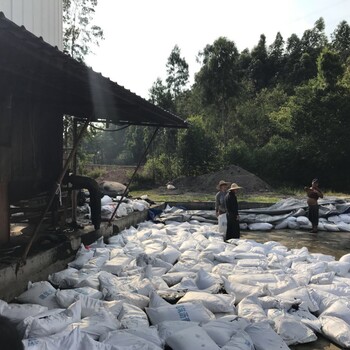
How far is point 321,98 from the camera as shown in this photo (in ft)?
70.1

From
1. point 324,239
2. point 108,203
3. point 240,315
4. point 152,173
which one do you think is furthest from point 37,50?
point 152,173

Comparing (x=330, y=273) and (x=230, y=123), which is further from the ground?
(x=230, y=123)

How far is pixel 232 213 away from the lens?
24.7ft

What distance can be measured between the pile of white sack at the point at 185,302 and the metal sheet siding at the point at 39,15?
3.04 metres

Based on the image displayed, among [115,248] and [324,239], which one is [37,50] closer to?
[115,248]

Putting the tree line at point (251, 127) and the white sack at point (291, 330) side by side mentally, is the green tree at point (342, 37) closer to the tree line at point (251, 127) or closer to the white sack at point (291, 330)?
the tree line at point (251, 127)

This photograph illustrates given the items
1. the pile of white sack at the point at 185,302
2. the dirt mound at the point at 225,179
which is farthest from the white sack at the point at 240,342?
the dirt mound at the point at 225,179

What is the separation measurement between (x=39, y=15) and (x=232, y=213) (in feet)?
14.9

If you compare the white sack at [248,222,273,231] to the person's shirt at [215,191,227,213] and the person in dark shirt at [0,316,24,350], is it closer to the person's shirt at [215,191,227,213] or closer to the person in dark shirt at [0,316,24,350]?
the person's shirt at [215,191,227,213]

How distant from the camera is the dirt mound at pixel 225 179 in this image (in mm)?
19609

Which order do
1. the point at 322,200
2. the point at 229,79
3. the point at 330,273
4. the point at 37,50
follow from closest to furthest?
1. the point at 37,50
2. the point at 330,273
3. the point at 322,200
4. the point at 229,79

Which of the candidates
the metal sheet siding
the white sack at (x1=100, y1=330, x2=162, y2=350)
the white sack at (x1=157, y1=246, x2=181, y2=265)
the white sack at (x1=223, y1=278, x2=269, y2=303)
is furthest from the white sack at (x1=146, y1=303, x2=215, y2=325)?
the metal sheet siding

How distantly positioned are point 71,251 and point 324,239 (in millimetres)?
5464

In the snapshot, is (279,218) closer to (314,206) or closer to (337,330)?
(314,206)
